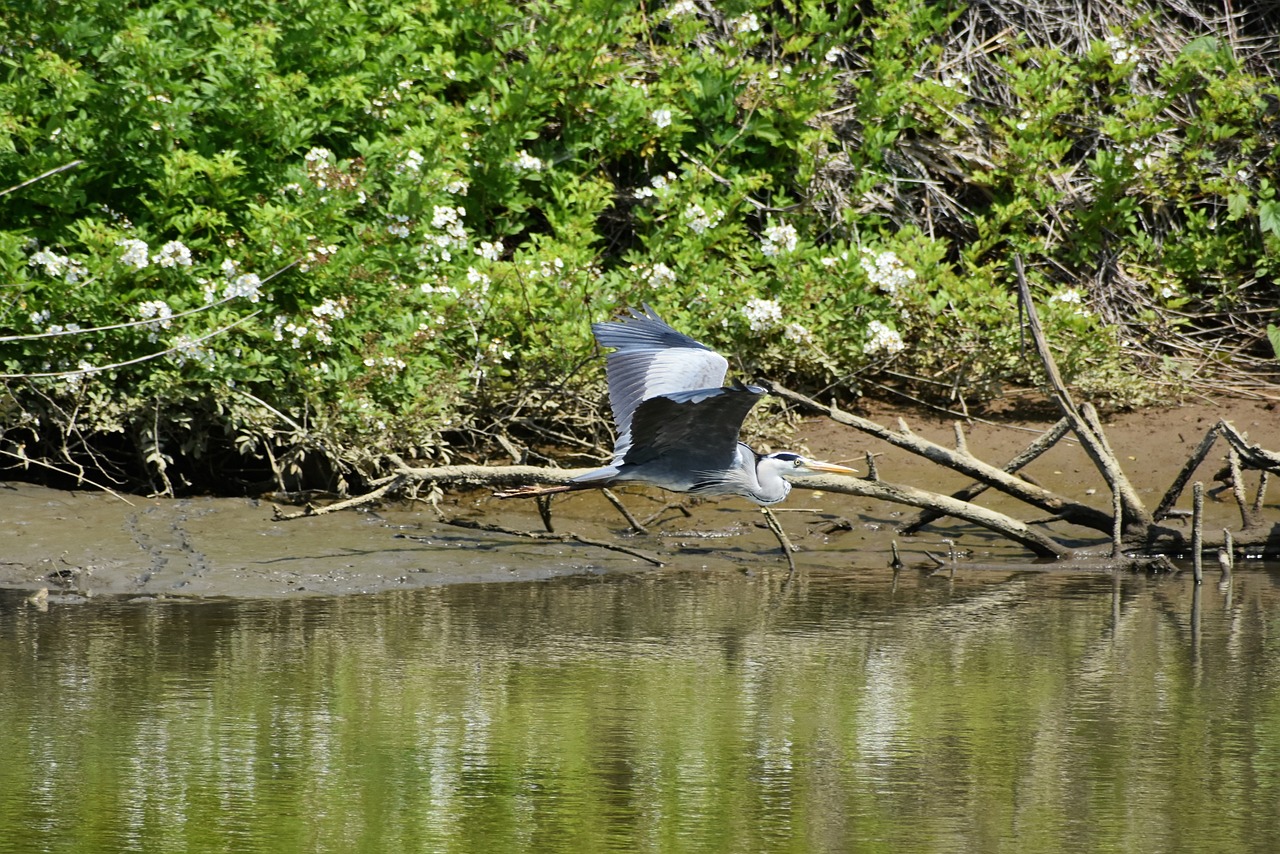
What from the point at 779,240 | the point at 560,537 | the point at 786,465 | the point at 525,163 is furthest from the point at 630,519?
the point at 525,163

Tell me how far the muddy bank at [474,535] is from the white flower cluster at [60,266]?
1.10 meters

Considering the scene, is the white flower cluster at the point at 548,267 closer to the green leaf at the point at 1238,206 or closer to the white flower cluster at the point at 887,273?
the white flower cluster at the point at 887,273

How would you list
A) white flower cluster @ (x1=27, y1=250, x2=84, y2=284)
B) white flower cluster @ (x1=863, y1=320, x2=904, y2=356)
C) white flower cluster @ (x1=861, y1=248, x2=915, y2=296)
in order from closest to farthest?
white flower cluster @ (x1=27, y1=250, x2=84, y2=284) → white flower cluster @ (x1=863, y1=320, x2=904, y2=356) → white flower cluster @ (x1=861, y1=248, x2=915, y2=296)

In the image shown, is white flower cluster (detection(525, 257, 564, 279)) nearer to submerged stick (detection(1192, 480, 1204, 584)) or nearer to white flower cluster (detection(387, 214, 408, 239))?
white flower cluster (detection(387, 214, 408, 239))

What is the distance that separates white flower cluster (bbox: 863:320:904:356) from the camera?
29.3 feet

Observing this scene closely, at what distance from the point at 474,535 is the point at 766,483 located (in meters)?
1.60

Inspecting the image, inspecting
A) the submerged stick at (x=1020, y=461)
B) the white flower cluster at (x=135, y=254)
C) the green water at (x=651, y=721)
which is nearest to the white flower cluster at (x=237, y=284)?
the white flower cluster at (x=135, y=254)

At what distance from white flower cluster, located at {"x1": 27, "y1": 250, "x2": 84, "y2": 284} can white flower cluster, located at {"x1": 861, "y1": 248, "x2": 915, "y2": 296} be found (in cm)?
426

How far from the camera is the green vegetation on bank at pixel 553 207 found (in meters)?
7.79

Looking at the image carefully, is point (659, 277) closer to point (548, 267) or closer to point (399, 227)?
point (548, 267)

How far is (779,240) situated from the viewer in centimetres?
931

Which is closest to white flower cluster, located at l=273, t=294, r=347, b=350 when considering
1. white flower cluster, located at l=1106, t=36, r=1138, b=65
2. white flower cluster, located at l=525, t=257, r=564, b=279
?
white flower cluster, located at l=525, t=257, r=564, b=279

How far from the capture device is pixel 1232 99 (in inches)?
414

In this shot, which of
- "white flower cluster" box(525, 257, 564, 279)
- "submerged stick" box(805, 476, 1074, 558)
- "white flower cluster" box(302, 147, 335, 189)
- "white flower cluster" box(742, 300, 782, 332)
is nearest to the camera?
"submerged stick" box(805, 476, 1074, 558)
